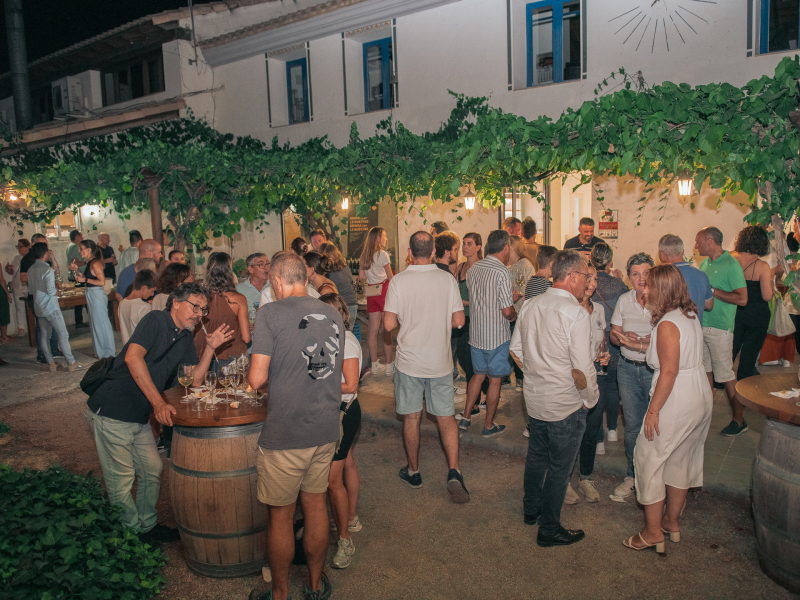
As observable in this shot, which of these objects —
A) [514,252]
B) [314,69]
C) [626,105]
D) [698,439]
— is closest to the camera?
[698,439]

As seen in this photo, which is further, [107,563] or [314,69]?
[314,69]

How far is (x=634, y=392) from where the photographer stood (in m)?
4.43

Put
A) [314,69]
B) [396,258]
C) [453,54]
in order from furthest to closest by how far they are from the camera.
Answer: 1. [396,258]
2. [314,69]
3. [453,54]

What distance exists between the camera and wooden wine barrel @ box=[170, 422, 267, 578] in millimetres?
3486

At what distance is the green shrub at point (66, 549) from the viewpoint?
3012mm

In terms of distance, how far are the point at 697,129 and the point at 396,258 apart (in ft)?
28.6

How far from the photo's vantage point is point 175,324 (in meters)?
3.79

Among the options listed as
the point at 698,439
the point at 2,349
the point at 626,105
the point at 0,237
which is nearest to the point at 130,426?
the point at 698,439

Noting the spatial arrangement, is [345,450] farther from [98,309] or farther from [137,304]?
[98,309]

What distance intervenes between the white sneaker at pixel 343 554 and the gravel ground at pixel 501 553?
0.04 m

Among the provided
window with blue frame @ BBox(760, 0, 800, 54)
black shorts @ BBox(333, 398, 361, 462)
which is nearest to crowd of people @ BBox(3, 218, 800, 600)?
black shorts @ BBox(333, 398, 361, 462)

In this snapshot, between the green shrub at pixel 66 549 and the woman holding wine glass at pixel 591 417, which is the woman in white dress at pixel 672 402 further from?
the green shrub at pixel 66 549

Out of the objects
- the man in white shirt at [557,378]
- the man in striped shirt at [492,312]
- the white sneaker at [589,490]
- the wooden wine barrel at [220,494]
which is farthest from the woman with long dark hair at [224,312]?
the white sneaker at [589,490]

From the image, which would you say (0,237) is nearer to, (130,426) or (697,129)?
(130,426)
